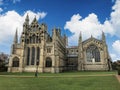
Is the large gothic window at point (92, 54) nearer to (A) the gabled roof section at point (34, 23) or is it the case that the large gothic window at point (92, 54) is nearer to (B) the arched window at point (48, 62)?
(B) the arched window at point (48, 62)

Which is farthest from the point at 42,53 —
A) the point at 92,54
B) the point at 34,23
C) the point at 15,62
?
the point at 92,54

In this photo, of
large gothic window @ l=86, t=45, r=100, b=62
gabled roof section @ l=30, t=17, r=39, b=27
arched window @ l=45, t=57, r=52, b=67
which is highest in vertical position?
gabled roof section @ l=30, t=17, r=39, b=27

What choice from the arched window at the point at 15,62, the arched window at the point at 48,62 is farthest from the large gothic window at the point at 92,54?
the arched window at the point at 15,62

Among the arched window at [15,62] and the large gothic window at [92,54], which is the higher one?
the large gothic window at [92,54]

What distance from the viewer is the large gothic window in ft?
218

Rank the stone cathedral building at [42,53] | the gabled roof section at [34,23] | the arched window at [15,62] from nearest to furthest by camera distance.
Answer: the stone cathedral building at [42,53] → the arched window at [15,62] → the gabled roof section at [34,23]

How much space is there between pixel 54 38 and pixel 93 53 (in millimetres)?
20894

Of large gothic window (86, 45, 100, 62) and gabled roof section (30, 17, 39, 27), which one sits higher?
gabled roof section (30, 17, 39, 27)

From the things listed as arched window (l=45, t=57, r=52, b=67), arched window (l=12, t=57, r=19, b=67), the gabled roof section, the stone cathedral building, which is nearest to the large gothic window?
the stone cathedral building

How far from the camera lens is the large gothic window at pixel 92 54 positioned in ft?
218

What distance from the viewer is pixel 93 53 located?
221 ft

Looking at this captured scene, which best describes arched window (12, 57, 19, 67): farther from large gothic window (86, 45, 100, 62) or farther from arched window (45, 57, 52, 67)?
large gothic window (86, 45, 100, 62)

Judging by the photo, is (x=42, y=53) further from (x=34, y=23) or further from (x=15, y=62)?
(x=34, y=23)

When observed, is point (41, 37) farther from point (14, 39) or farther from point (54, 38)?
point (14, 39)
